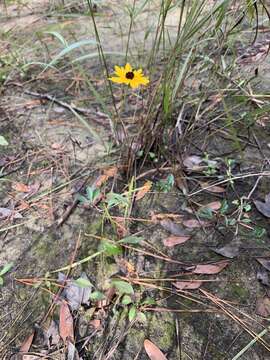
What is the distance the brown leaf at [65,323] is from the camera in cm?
72

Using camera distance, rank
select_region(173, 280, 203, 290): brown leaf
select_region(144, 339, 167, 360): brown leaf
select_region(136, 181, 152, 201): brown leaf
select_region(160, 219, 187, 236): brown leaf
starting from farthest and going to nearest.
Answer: select_region(136, 181, 152, 201): brown leaf → select_region(160, 219, 187, 236): brown leaf → select_region(173, 280, 203, 290): brown leaf → select_region(144, 339, 167, 360): brown leaf

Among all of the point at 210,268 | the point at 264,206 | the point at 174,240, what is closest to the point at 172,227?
the point at 174,240

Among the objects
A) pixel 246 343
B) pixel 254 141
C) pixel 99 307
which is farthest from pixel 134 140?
pixel 246 343

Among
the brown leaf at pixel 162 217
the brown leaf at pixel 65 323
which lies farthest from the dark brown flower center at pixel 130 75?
the brown leaf at pixel 65 323

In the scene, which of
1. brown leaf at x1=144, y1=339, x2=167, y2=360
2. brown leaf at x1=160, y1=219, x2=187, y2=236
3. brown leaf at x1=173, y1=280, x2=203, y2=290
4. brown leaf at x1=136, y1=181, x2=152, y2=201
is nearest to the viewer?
brown leaf at x1=144, y1=339, x2=167, y2=360

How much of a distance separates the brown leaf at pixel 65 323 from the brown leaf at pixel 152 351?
0.16 meters

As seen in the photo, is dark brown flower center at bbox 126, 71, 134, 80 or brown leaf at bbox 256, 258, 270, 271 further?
dark brown flower center at bbox 126, 71, 134, 80

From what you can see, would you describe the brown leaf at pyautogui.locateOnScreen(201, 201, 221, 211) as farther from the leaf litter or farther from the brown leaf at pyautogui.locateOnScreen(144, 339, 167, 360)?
the brown leaf at pyautogui.locateOnScreen(144, 339, 167, 360)

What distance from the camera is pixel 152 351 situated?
2.25ft

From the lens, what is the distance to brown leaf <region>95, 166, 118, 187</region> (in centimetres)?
103

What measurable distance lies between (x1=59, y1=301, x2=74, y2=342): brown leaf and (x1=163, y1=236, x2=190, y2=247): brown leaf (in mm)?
285

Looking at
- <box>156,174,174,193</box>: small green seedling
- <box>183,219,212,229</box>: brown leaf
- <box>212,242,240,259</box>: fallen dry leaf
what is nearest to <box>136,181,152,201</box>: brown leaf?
<box>156,174,174,193</box>: small green seedling

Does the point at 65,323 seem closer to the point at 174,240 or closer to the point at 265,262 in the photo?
the point at 174,240

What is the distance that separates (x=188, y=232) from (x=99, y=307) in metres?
0.29
